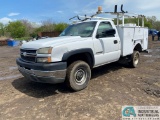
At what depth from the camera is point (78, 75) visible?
4.72 m

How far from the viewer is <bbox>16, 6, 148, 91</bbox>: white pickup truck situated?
4.11m

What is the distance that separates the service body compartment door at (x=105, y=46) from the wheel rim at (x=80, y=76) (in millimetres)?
539

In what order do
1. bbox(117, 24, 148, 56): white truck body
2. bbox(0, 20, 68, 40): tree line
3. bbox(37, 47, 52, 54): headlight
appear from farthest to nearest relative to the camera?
bbox(0, 20, 68, 40): tree line → bbox(117, 24, 148, 56): white truck body → bbox(37, 47, 52, 54): headlight

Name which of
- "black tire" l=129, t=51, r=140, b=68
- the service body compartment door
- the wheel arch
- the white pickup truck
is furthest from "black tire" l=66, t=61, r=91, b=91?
"black tire" l=129, t=51, r=140, b=68

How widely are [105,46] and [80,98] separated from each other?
1.89m

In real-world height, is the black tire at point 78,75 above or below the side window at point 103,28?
below

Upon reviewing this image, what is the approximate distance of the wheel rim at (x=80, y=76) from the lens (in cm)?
469

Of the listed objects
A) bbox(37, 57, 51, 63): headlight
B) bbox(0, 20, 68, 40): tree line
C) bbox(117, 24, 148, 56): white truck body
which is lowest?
bbox(37, 57, 51, 63): headlight

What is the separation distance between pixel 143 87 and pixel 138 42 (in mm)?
2858

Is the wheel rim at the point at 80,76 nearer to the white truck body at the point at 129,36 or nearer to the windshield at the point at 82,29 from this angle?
the windshield at the point at 82,29

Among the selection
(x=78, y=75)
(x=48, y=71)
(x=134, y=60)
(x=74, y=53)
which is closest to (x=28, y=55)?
(x=48, y=71)

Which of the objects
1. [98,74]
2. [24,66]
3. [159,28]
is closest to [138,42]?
[98,74]

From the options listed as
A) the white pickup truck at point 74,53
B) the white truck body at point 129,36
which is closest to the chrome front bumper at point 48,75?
the white pickup truck at point 74,53

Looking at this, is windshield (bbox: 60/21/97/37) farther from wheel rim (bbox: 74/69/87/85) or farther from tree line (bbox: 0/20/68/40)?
tree line (bbox: 0/20/68/40)
